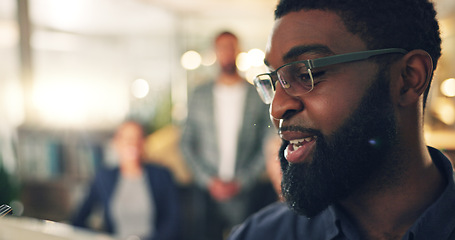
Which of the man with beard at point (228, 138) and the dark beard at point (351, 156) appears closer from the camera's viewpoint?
the dark beard at point (351, 156)

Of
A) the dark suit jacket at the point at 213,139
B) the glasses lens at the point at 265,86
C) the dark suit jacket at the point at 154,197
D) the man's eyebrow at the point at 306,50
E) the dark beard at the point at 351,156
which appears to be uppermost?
the man's eyebrow at the point at 306,50

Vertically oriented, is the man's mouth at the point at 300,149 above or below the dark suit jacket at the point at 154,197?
above

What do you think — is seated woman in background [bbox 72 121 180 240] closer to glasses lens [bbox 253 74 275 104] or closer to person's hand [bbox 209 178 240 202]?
person's hand [bbox 209 178 240 202]

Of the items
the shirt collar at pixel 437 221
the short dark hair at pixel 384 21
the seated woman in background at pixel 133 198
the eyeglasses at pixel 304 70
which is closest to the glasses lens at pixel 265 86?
the eyeglasses at pixel 304 70

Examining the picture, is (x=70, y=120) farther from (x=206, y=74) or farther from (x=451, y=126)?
(x=451, y=126)

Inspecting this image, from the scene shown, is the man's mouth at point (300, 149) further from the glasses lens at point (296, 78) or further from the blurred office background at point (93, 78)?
the blurred office background at point (93, 78)

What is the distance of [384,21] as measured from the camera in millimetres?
772

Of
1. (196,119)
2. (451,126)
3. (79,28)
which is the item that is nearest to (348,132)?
(196,119)

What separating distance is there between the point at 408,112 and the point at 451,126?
12.5 ft

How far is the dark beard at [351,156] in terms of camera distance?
778 mm

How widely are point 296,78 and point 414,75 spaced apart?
0.76 feet

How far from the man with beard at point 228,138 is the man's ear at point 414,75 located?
5.13 ft

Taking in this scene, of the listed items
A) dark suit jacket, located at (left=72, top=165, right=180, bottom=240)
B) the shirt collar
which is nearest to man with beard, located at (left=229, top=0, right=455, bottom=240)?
the shirt collar

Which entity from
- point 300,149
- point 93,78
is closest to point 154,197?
point 300,149
